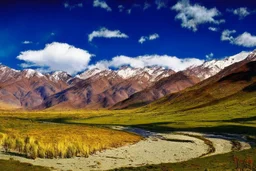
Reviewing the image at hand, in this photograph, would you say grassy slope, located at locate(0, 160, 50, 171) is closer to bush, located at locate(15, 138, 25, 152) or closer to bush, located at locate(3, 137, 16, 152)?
bush, located at locate(15, 138, 25, 152)

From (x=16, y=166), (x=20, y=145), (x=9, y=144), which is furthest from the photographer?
(x=9, y=144)

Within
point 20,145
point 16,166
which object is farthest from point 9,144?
point 16,166

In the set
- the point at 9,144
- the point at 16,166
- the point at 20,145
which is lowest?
the point at 16,166

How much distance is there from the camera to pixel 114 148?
5769 cm

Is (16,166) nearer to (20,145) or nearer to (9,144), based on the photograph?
(20,145)

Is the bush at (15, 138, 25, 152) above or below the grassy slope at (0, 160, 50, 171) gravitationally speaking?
above

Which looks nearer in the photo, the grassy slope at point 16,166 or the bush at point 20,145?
the grassy slope at point 16,166

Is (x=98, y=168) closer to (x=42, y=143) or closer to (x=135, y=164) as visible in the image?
(x=135, y=164)

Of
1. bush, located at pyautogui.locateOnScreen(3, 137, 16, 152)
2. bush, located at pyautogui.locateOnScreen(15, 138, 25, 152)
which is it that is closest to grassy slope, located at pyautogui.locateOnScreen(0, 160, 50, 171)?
bush, located at pyautogui.locateOnScreen(15, 138, 25, 152)

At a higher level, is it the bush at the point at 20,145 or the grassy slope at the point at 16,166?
the bush at the point at 20,145

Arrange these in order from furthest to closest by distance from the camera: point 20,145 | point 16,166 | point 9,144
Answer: point 9,144 < point 20,145 < point 16,166

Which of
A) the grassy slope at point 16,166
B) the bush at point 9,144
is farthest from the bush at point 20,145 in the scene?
the grassy slope at point 16,166

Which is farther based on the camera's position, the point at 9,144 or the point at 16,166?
the point at 9,144

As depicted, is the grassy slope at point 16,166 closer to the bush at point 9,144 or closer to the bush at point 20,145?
the bush at point 20,145
